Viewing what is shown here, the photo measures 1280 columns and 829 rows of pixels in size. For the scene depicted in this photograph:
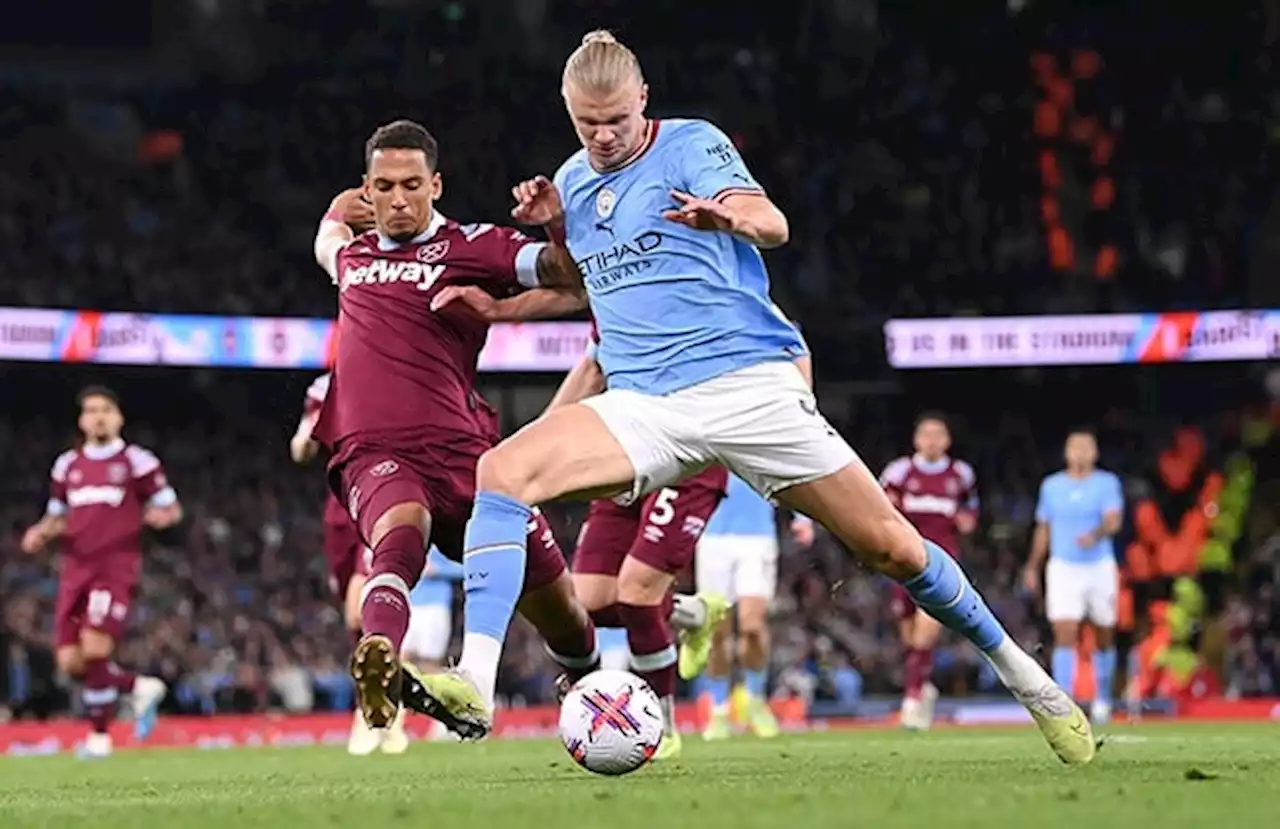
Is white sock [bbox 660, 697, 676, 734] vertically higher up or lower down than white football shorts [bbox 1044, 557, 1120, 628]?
lower down

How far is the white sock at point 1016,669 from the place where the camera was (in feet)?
23.4

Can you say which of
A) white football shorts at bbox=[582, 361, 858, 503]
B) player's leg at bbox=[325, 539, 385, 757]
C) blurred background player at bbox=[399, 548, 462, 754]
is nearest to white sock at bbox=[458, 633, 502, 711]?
white football shorts at bbox=[582, 361, 858, 503]

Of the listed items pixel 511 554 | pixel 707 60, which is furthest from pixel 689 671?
pixel 707 60

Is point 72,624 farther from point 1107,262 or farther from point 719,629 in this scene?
point 1107,262

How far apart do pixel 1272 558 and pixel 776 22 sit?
9.82 metres

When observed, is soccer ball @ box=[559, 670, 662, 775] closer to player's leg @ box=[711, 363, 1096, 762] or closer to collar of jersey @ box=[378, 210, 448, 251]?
player's leg @ box=[711, 363, 1096, 762]

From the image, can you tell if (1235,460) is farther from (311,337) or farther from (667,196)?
(667,196)

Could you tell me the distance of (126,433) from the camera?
27.0m

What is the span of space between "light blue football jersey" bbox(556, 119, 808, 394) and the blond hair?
0.68 ft

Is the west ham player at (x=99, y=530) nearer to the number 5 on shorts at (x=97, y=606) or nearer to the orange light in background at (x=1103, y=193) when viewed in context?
the number 5 on shorts at (x=97, y=606)

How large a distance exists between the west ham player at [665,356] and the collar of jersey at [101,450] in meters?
7.60

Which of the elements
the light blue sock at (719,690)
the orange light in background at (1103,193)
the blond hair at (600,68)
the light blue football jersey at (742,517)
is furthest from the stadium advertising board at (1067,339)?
the blond hair at (600,68)

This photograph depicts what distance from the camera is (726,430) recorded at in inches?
264

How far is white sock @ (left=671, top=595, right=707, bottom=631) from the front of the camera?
1105 cm
